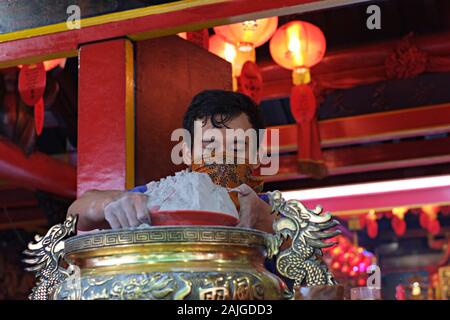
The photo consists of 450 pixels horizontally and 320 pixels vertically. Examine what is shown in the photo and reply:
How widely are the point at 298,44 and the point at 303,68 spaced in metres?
0.26

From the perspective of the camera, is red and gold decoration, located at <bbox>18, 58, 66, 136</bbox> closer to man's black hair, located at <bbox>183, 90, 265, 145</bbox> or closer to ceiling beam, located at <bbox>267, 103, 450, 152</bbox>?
man's black hair, located at <bbox>183, 90, 265, 145</bbox>

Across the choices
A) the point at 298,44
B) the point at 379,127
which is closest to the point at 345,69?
the point at 379,127

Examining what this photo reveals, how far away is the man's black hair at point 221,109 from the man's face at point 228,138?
0.01m

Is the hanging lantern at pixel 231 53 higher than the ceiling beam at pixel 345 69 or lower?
lower

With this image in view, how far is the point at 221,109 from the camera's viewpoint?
79.5 inches

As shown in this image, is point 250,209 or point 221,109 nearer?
point 250,209

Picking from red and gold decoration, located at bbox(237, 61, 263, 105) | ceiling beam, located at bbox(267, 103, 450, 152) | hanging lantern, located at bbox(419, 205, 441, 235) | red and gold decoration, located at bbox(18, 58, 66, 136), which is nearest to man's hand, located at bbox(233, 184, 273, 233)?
red and gold decoration, located at bbox(18, 58, 66, 136)

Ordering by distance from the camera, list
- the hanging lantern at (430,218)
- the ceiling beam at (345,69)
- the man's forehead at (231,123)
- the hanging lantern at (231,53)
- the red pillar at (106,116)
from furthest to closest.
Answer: the hanging lantern at (430,218) < the ceiling beam at (345,69) < the hanging lantern at (231,53) < the red pillar at (106,116) < the man's forehead at (231,123)

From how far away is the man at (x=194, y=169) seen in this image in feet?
4.13

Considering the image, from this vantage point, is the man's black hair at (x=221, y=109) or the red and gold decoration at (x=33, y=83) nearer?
the man's black hair at (x=221, y=109)

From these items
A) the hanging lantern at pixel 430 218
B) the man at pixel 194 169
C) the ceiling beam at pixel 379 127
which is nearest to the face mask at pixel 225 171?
the man at pixel 194 169

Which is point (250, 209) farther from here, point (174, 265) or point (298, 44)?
point (298, 44)

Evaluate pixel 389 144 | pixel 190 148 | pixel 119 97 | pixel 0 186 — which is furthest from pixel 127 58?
pixel 0 186

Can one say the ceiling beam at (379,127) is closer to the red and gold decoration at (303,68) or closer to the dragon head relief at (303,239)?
the red and gold decoration at (303,68)
